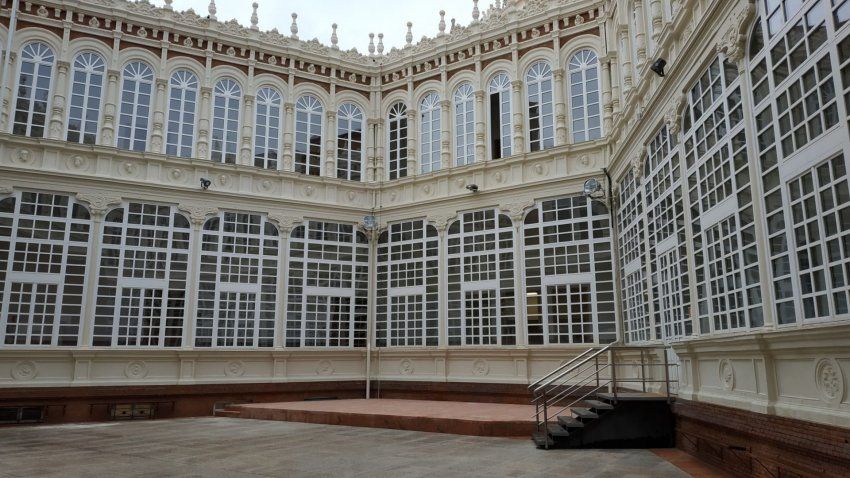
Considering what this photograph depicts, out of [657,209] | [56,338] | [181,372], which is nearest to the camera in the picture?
[657,209]

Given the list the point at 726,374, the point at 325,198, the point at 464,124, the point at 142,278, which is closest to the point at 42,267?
the point at 142,278

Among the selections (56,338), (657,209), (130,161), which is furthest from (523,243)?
(56,338)

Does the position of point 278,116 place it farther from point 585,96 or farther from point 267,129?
point 585,96

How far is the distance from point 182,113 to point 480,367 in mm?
12666

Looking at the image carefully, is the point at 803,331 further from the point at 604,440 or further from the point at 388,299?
the point at 388,299

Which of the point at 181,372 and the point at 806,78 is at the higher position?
the point at 806,78

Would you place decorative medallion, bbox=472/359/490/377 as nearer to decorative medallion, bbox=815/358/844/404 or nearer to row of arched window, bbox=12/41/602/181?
row of arched window, bbox=12/41/602/181

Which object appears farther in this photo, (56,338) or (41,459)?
(56,338)

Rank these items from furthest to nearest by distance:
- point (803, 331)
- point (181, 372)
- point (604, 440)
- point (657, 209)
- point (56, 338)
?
1. point (181, 372)
2. point (56, 338)
3. point (657, 209)
4. point (604, 440)
5. point (803, 331)

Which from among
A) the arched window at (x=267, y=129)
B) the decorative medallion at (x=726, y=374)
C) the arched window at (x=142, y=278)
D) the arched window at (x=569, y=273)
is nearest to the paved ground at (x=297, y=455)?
the decorative medallion at (x=726, y=374)

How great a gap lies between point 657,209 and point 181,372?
46.7ft

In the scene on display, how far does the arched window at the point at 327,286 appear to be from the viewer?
21234mm

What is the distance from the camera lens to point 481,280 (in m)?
20.1

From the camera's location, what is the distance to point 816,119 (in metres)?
7.08
